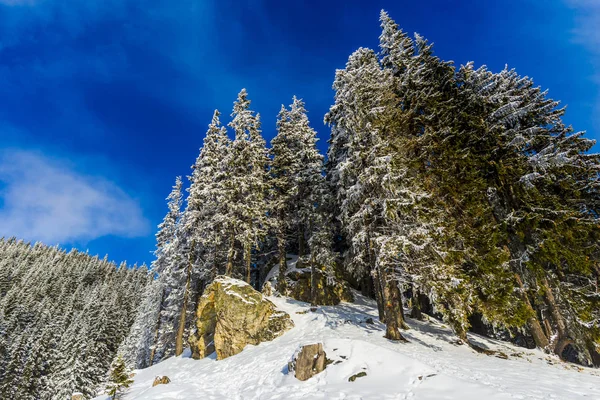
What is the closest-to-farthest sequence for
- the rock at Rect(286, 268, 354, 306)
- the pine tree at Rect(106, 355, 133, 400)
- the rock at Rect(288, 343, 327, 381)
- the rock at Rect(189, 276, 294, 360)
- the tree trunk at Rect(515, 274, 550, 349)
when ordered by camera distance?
the rock at Rect(288, 343, 327, 381), the pine tree at Rect(106, 355, 133, 400), the tree trunk at Rect(515, 274, 550, 349), the rock at Rect(189, 276, 294, 360), the rock at Rect(286, 268, 354, 306)

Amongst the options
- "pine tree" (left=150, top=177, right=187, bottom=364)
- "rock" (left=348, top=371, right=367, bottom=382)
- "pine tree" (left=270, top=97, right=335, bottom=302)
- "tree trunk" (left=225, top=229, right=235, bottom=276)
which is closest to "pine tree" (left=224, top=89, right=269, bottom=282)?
"tree trunk" (left=225, top=229, right=235, bottom=276)

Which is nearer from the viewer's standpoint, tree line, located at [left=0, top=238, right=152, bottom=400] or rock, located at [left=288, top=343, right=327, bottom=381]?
rock, located at [left=288, top=343, right=327, bottom=381]

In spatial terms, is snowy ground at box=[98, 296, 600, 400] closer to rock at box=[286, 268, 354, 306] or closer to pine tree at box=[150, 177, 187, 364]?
rock at box=[286, 268, 354, 306]

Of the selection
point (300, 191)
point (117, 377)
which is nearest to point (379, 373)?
point (117, 377)

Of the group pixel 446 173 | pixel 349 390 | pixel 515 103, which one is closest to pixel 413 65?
pixel 515 103

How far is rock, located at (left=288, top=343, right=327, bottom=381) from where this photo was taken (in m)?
9.83

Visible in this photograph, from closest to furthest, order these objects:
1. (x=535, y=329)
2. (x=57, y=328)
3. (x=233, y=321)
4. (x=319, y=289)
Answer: (x=535, y=329) → (x=233, y=321) → (x=319, y=289) → (x=57, y=328)

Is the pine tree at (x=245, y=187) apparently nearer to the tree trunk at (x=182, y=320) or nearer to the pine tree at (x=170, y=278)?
the tree trunk at (x=182, y=320)

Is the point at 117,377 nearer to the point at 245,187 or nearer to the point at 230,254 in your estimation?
the point at 230,254

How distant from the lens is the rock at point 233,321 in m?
16.6

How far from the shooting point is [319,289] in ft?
77.6

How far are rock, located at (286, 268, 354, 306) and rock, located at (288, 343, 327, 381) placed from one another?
12.8 m

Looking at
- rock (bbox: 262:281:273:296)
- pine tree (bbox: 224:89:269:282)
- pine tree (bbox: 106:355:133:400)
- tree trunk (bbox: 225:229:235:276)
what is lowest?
pine tree (bbox: 106:355:133:400)

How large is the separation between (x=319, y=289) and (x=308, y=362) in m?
13.9
